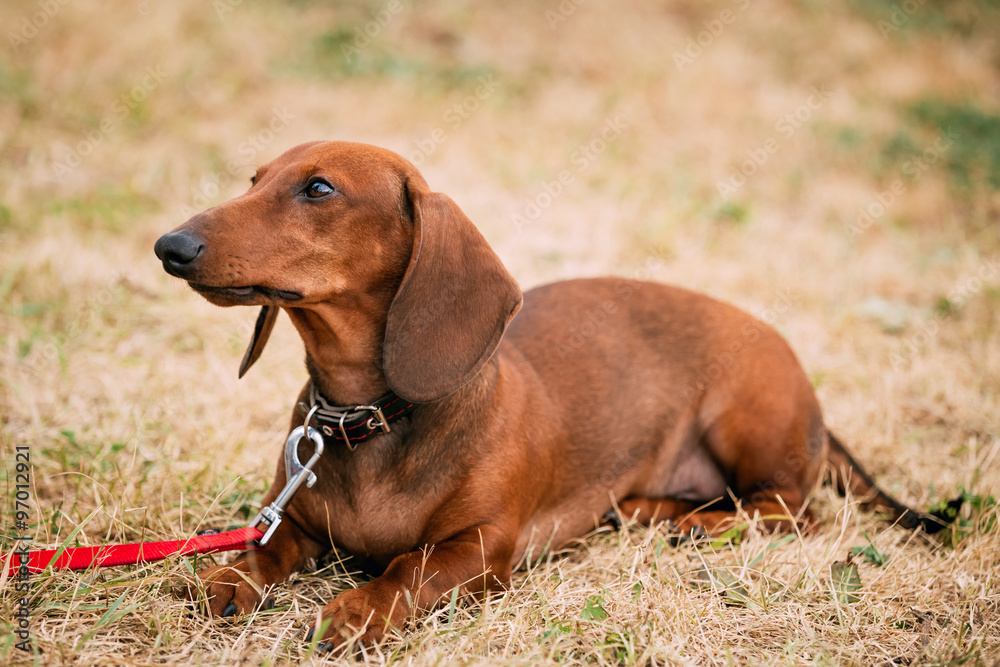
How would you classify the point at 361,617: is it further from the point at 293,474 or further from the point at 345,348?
the point at 345,348

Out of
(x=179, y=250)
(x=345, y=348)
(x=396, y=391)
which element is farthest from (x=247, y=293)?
(x=396, y=391)

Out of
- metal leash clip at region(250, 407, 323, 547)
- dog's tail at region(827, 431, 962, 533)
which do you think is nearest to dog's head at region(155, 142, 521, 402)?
metal leash clip at region(250, 407, 323, 547)

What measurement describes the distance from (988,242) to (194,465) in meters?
6.75

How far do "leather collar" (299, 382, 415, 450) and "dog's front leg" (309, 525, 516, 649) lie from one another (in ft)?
1.31

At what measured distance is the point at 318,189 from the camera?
96.5 inches

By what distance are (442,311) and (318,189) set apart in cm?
53

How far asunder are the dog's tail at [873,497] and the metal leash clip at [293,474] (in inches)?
87.3

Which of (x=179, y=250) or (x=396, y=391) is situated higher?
(x=179, y=250)

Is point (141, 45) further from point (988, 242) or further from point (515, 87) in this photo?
point (988, 242)

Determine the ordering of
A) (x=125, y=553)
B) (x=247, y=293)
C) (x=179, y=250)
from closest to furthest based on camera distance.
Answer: (x=179, y=250), (x=247, y=293), (x=125, y=553)

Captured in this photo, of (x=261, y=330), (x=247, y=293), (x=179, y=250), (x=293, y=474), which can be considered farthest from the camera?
(x=261, y=330)

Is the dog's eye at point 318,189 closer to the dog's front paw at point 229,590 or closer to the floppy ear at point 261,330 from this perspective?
the floppy ear at point 261,330

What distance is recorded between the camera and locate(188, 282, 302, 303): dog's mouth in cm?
225

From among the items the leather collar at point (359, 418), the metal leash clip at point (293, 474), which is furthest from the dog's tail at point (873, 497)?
the metal leash clip at point (293, 474)
